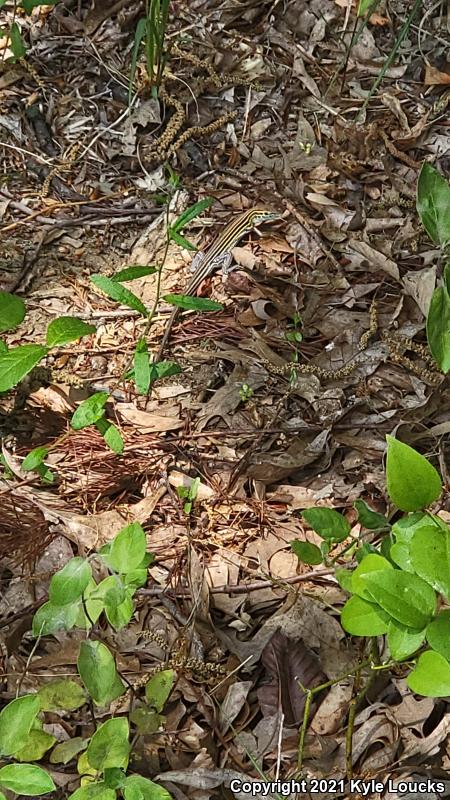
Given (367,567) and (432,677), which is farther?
(367,567)

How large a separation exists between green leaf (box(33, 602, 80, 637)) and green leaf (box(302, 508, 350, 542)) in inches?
18.8

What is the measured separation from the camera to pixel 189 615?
1.78 metres

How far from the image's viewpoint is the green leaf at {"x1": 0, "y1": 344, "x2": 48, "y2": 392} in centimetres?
168

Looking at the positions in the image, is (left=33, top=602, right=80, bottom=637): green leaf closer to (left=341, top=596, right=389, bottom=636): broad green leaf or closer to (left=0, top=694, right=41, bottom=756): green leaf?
(left=0, top=694, right=41, bottom=756): green leaf

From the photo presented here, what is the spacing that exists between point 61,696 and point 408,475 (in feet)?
2.84

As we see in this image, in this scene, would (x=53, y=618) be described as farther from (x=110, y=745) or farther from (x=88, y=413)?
(x=88, y=413)

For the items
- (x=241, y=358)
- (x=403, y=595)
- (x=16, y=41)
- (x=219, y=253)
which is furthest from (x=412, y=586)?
(x=16, y=41)

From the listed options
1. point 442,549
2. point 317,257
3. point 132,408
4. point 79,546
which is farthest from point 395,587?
point 317,257

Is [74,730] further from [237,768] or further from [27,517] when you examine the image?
[27,517]

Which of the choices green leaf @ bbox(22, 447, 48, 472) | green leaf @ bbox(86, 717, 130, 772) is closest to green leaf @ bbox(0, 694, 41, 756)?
green leaf @ bbox(86, 717, 130, 772)

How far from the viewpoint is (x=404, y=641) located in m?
1.04

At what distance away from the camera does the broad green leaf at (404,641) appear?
103 centimetres

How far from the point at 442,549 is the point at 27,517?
1244mm

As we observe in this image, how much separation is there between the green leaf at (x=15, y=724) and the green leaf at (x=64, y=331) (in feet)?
2.63
